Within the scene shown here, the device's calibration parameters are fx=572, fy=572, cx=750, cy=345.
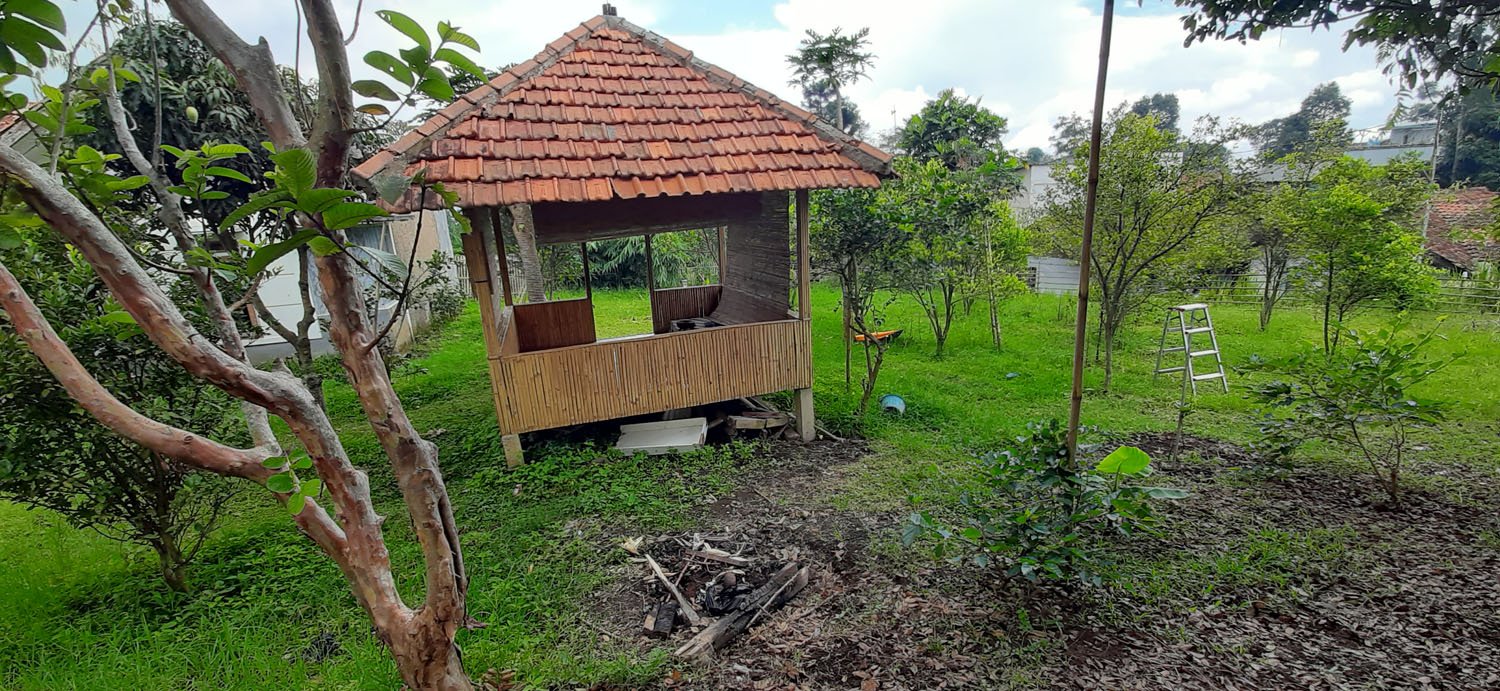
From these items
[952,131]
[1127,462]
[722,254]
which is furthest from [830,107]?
[1127,462]

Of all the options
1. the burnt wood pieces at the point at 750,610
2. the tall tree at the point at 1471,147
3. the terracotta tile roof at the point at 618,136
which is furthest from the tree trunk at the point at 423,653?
the tall tree at the point at 1471,147

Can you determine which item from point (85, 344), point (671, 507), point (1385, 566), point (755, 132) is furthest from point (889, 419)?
point (85, 344)

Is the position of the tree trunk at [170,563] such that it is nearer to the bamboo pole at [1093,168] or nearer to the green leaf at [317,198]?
the green leaf at [317,198]

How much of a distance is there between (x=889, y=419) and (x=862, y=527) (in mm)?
2361

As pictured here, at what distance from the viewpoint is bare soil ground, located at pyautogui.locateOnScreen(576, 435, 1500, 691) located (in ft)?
8.53

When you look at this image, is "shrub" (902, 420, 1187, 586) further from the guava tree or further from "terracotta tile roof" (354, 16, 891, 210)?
"terracotta tile roof" (354, 16, 891, 210)

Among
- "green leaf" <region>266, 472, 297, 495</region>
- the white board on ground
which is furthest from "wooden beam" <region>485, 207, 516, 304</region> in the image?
"green leaf" <region>266, 472, 297, 495</region>

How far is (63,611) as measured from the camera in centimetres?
320

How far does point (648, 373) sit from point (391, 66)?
4271 mm

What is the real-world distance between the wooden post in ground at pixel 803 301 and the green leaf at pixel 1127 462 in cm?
310

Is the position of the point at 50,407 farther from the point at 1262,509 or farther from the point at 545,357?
the point at 1262,509

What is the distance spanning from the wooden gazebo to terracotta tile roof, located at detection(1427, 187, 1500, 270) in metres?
16.3

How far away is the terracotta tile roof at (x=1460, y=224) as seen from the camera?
13.5 m

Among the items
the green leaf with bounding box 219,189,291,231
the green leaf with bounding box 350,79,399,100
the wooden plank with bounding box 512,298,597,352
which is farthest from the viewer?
the wooden plank with bounding box 512,298,597,352
